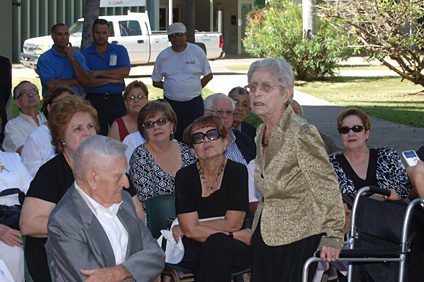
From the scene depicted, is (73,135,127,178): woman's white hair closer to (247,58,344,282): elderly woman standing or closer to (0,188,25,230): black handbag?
(247,58,344,282): elderly woman standing

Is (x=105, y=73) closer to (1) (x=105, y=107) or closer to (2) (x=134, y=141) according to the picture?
(1) (x=105, y=107)

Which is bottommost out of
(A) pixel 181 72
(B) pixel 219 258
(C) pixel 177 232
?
(B) pixel 219 258

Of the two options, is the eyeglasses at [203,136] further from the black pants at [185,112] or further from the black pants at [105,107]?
the black pants at [185,112]

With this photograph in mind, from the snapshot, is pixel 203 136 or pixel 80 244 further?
pixel 203 136

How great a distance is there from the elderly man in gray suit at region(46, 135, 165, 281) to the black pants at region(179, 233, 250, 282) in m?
0.70

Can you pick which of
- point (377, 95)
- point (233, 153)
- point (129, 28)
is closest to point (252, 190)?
point (233, 153)

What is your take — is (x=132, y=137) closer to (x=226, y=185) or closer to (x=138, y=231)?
(x=226, y=185)

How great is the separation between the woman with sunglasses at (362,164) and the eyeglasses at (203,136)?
1154 millimetres

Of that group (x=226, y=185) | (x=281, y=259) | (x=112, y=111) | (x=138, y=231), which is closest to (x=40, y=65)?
(x=112, y=111)

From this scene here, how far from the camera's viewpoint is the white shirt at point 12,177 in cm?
432

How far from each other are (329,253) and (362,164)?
1865 mm

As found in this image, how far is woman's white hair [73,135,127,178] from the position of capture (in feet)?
10.8

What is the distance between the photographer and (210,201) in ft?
14.4

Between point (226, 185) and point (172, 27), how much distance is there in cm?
469
